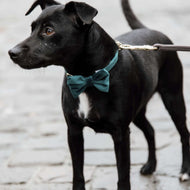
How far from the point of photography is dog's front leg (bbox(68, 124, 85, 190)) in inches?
145

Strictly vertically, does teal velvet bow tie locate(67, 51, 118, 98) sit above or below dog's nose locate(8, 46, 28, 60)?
below

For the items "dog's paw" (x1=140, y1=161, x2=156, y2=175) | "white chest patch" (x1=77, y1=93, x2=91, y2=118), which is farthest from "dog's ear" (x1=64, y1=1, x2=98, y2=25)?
"dog's paw" (x1=140, y1=161, x2=156, y2=175)

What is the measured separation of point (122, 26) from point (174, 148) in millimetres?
6395

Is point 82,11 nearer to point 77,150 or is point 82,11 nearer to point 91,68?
point 91,68

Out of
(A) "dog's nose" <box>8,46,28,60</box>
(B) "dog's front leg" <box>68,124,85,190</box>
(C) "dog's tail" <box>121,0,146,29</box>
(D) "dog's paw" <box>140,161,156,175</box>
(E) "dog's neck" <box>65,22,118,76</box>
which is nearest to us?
(A) "dog's nose" <box>8,46,28,60</box>

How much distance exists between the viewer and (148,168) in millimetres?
4441

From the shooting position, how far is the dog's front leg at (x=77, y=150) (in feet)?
12.1

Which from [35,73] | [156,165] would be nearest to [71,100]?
[156,165]

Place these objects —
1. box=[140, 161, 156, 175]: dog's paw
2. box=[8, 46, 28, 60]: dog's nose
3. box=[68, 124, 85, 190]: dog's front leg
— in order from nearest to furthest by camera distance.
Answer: box=[8, 46, 28, 60]: dog's nose
box=[68, 124, 85, 190]: dog's front leg
box=[140, 161, 156, 175]: dog's paw

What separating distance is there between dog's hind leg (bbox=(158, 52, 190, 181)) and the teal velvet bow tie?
93 cm

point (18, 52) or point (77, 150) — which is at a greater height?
point (18, 52)

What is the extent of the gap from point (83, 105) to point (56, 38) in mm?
563

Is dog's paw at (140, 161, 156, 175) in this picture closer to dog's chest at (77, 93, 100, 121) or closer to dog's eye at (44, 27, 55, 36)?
dog's chest at (77, 93, 100, 121)

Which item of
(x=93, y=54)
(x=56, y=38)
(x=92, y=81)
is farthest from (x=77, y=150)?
(x=56, y=38)
